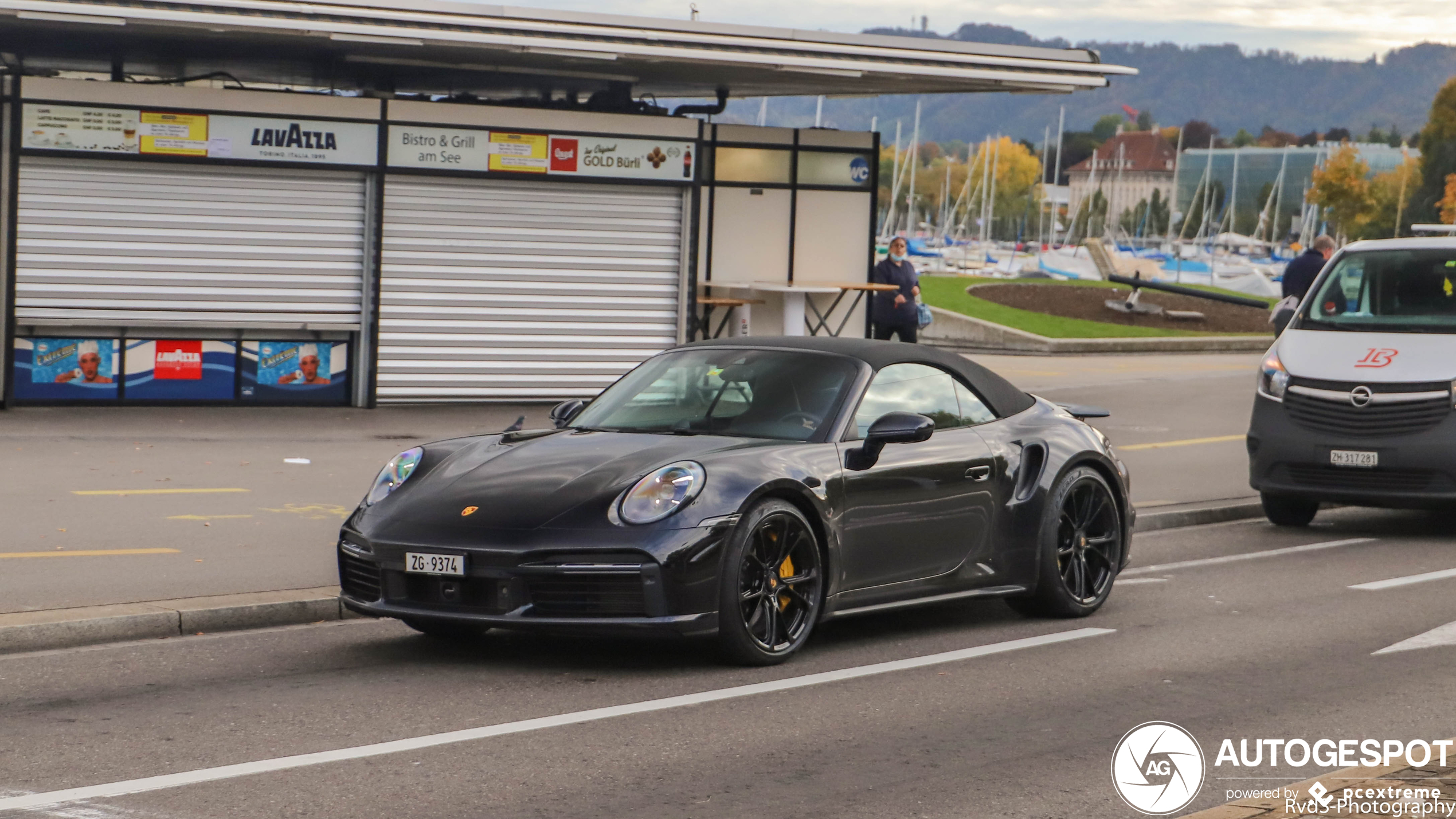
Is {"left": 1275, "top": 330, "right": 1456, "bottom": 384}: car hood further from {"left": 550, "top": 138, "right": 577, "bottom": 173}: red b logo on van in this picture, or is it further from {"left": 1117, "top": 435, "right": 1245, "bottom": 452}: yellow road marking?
{"left": 550, "top": 138, "right": 577, "bottom": 173}: red b logo on van

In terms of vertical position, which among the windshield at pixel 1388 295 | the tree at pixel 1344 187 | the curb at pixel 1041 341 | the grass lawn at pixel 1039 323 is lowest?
the curb at pixel 1041 341

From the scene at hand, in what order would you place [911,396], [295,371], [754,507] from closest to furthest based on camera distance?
[754,507]
[911,396]
[295,371]

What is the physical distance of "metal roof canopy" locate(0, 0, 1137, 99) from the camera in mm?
15828

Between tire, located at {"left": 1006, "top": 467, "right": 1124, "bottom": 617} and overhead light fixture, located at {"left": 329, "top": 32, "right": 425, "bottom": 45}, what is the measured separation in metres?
9.19

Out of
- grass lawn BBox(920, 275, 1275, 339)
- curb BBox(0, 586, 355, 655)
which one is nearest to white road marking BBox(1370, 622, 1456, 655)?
curb BBox(0, 586, 355, 655)

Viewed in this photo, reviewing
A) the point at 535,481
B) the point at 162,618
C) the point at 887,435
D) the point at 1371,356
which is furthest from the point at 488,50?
the point at 535,481

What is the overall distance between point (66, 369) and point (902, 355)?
10.6 metres

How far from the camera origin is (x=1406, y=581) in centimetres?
1038

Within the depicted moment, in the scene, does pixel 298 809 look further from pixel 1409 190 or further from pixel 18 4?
pixel 1409 190

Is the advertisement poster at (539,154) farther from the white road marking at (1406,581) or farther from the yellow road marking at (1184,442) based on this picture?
the white road marking at (1406,581)

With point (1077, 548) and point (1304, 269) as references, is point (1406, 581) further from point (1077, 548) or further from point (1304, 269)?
point (1304, 269)

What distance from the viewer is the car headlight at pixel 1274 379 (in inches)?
497

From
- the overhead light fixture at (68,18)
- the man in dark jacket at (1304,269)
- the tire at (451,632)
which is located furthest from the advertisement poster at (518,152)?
the tire at (451,632)

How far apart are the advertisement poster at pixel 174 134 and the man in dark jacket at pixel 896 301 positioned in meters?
7.89
